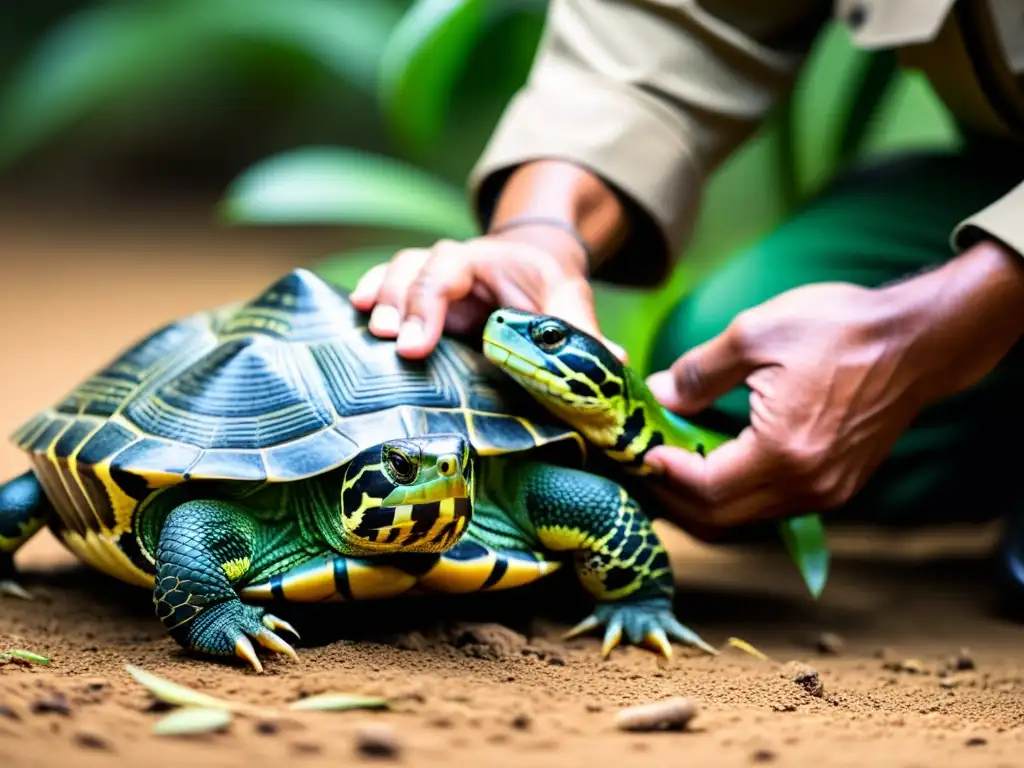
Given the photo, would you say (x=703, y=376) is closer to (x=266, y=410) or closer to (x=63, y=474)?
(x=266, y=410)

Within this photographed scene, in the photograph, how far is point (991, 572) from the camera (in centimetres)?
274

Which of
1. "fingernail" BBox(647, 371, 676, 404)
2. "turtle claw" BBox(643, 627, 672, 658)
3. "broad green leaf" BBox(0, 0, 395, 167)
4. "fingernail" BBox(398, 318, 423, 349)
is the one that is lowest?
"turtle claw" BBox(643, 627, 672, 658)

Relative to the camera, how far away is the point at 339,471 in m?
1.79

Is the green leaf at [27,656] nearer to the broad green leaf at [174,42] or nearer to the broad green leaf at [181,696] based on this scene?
the broad green leaf at [181,696]

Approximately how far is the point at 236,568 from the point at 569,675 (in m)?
0.53

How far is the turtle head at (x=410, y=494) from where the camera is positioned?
62.3 inches

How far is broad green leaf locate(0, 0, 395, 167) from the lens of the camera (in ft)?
16.6

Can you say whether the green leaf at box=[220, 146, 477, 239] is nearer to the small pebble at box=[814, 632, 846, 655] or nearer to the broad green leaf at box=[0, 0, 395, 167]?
the broad green leaf at box=[0, 0, 395, 167]

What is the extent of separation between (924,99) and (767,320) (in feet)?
7.90

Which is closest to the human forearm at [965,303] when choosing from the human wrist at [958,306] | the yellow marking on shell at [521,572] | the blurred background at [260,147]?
the human wrist at [958,306]

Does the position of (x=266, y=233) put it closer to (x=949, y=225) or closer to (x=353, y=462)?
(x=949, y=225)

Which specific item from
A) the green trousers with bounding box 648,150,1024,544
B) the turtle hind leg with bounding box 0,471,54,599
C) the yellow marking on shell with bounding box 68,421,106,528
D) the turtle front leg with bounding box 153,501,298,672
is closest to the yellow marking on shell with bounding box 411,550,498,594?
the turtle front leg with bounding box 153,501,298,672

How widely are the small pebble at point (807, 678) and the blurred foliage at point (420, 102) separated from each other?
49.8 inches

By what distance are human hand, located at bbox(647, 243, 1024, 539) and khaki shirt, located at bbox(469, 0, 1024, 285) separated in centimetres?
57
